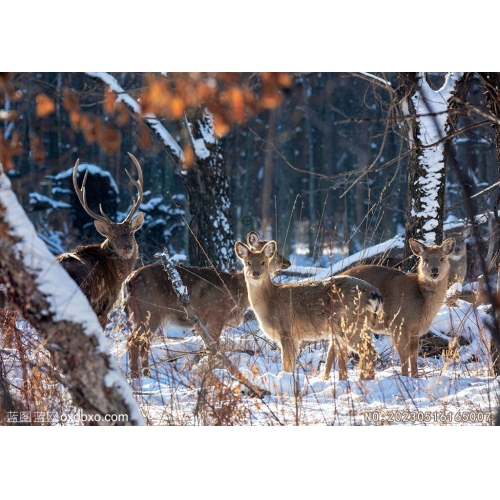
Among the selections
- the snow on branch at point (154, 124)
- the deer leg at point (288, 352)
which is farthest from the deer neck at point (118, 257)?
the snow on branch at point (154, 124)

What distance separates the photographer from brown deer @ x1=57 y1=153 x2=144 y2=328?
21.9 ft

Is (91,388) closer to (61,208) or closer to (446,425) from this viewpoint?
(446,425)

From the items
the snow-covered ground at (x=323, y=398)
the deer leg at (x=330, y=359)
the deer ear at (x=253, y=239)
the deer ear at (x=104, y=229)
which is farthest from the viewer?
the deer ear at (x=253, y=239)

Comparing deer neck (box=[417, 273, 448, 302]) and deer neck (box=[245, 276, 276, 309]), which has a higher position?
deer neck (box=[245, 276, 276, 309])

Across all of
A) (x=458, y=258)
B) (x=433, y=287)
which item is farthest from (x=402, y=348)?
(x=458, y=258)

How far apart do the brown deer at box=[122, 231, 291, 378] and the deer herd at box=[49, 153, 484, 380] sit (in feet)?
0.03

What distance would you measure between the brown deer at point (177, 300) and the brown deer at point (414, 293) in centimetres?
150

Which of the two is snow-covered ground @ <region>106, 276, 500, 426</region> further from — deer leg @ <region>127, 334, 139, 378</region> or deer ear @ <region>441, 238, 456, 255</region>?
deer ear @ <region>441, 238, 456, 255</region>

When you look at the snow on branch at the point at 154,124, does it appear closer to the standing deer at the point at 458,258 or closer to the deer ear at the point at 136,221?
the deer ear at the point at 136,221

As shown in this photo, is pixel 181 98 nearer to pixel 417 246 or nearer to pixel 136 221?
pixel 136 221

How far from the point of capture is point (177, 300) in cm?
783

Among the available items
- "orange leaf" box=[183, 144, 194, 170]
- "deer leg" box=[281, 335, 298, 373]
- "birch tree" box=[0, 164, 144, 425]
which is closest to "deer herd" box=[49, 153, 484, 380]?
"deer leg" box=[281, 335, 298, 373]

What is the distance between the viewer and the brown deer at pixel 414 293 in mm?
6887

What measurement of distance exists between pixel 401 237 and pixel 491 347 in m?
2.95
